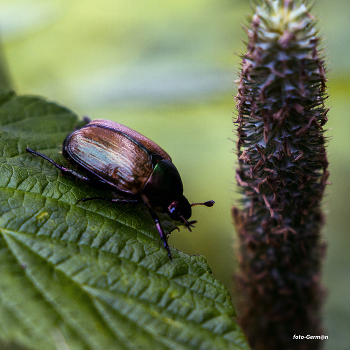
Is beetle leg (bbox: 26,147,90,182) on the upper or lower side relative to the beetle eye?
upper

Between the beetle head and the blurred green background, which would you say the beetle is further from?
the blurred green background

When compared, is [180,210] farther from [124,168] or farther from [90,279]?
[90,279]

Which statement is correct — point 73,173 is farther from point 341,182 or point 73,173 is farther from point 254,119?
point 341,182

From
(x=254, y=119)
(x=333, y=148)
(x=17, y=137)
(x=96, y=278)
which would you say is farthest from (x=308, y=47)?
(x=333, y=148)

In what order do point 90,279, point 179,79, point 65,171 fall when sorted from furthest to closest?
point 179,79 < point 65,171 < point 90,279

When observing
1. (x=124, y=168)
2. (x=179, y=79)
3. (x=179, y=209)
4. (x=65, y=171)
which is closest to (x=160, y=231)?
(x=179, y=209)

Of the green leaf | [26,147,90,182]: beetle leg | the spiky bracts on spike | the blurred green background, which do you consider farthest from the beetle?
the blurred green background
